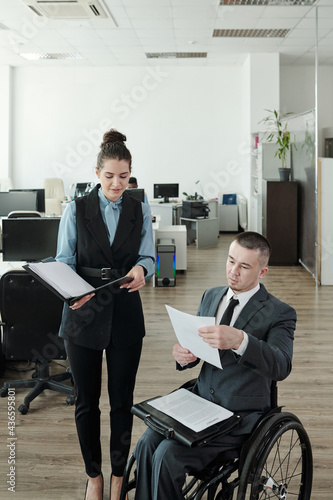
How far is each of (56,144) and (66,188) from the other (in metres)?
1.11

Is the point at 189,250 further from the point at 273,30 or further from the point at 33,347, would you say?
the point at 33,347

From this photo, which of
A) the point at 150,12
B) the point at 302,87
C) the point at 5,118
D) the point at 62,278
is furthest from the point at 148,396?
the point at 5,118

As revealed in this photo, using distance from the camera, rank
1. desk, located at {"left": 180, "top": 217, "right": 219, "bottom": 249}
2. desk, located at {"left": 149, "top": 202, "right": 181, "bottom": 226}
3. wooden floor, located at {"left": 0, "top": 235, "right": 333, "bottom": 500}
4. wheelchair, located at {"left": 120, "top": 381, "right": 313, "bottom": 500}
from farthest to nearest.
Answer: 1. desk, located at {"left": 149, "top": 202, "right": 181, "bottom": 226}
2. desk, located at {"left": 180, "top": 217, "right": 219, "bottom": 249}
3. wooden floor, located at {"left": 0, "top": 235, "right": 333, "bottom": 500}
4. wheelchair, located at {"left": 120, "top": 381, "right": 313, "bottom": 500}

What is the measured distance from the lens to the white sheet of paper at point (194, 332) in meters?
1.70

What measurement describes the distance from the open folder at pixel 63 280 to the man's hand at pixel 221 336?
0.51 meters

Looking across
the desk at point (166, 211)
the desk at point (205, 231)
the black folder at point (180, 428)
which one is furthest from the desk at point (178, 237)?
the black folder at point (180, 428)

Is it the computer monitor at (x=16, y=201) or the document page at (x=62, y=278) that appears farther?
the computer monitor at (x=16, y=201)

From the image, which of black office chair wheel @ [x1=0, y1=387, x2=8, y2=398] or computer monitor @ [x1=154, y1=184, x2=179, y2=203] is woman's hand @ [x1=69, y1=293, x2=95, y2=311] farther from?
computer monitor @ [x1=154, y1=184, x2=179, y2=203]

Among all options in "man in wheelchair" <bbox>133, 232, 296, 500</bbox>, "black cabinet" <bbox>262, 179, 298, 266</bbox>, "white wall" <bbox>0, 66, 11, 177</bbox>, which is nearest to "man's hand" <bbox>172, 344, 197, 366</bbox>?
"man in wheelchair" <bbox>133, 232, 296, 500</bbox>

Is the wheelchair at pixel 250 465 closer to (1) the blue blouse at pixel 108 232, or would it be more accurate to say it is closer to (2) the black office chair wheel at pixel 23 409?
(1) the blue blouse at pixel 108 232

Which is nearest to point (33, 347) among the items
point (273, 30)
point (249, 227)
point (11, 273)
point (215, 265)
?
point (11, 273)

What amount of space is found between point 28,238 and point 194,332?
3.35 m

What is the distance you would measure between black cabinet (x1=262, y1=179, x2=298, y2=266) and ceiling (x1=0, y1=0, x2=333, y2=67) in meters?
2.68

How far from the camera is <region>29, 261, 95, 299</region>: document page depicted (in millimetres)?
1986
